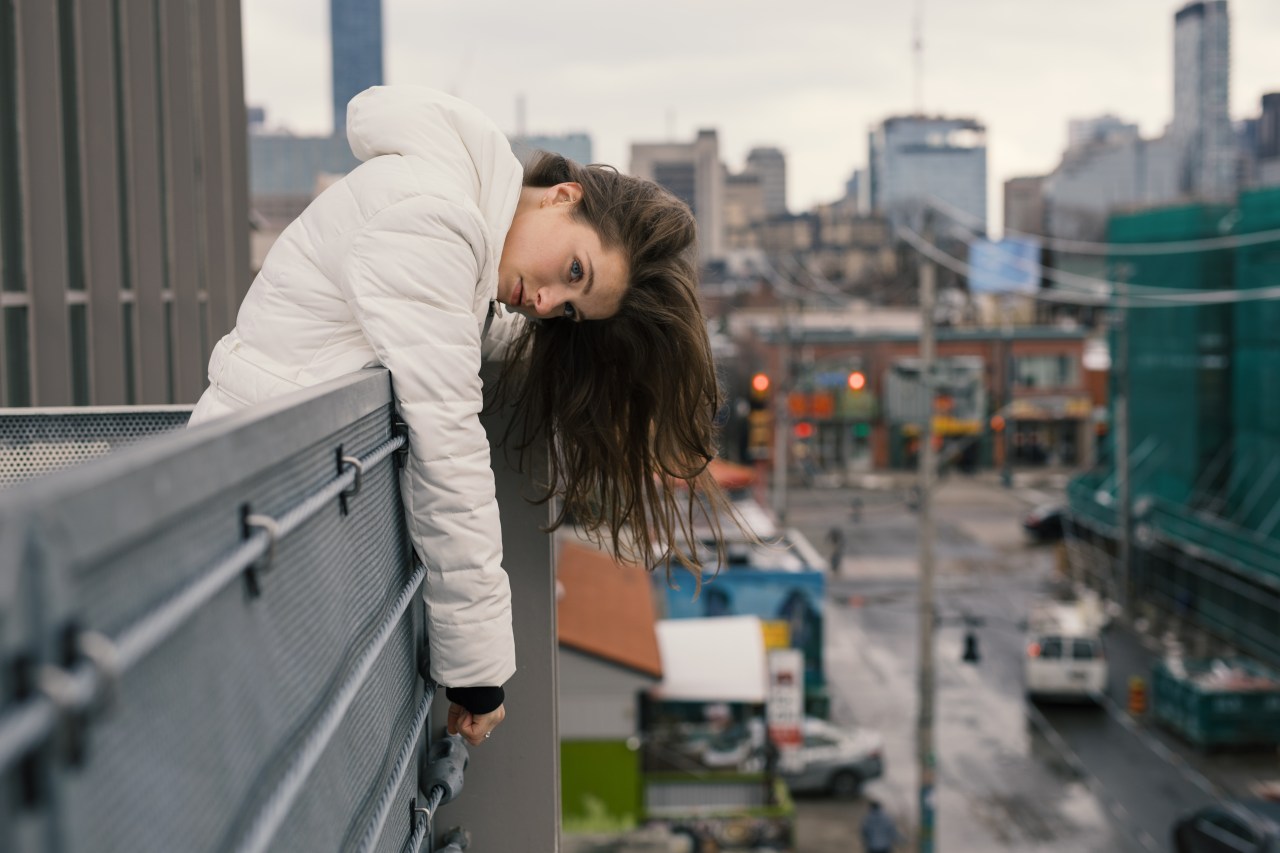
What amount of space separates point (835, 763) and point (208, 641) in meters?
18.2

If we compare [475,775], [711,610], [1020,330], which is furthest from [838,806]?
[1020,330]

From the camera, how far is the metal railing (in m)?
0.74

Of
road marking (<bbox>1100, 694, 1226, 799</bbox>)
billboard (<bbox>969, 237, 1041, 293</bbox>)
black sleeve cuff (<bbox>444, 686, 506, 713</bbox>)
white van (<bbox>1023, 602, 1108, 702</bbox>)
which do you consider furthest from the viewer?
billboard (<bbox>969, 237, 1041, 293</bbox>)

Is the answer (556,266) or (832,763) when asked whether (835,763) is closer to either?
(832,763)

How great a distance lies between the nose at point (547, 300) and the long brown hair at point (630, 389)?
0.16 meters

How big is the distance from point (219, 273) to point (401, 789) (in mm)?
10047

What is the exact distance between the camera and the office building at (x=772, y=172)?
533ft

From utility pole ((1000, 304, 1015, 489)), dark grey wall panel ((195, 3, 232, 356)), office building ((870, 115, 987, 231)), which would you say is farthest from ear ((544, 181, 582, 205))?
office building ((870, 115, 987, 231))

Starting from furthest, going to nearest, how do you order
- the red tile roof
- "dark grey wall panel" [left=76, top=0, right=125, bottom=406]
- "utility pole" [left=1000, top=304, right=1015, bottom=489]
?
"utility pole" [left=1000, top=304, right=1015, bottom=489] → the red tile roof → "dark grey wall panel" [left=76, top=0, right=125, bottom=406]

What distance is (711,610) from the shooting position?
20703 mm

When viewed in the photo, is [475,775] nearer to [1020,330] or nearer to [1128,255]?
[1128,255]

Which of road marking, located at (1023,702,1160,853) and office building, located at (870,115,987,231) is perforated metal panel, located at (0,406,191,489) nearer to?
road marking, located at (1023,702,1160,853)

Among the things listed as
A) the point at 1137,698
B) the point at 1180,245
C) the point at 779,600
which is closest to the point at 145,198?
the point at 779,600

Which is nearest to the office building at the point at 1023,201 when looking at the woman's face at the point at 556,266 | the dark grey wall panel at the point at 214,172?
Answer: the dark grey wall panel at the point at 214,172
